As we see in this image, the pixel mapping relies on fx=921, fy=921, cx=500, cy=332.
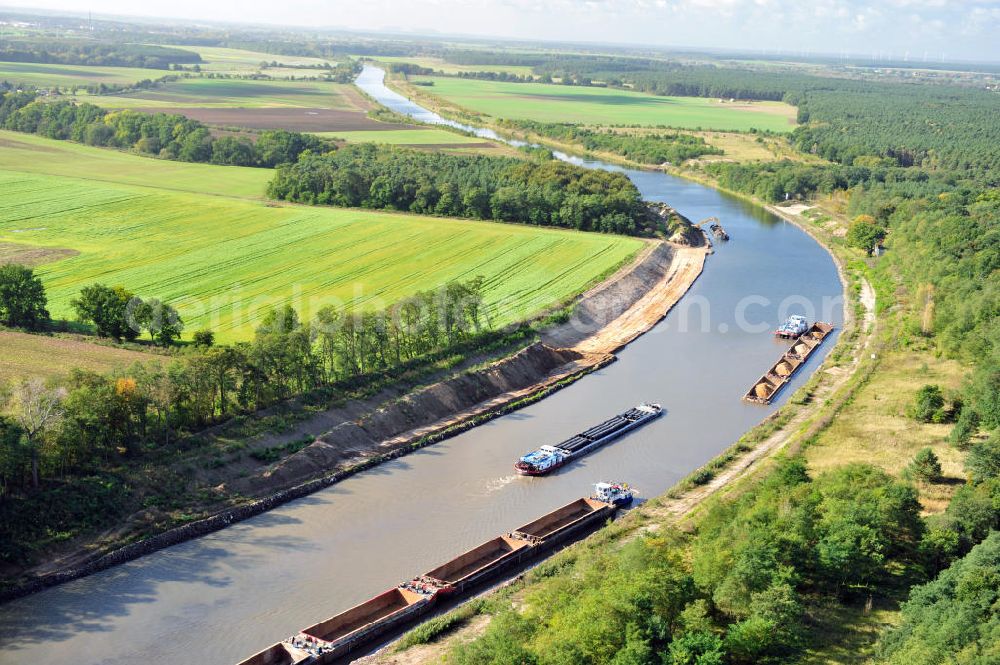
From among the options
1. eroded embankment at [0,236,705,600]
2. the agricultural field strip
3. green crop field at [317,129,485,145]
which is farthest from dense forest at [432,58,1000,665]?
green crop field at [317,129,485,145]

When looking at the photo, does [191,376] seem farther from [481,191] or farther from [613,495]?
[481,191]

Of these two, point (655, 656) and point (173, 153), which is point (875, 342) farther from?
point (173, 153)

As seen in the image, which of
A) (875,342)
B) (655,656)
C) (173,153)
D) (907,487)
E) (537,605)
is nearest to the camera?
(655,656)

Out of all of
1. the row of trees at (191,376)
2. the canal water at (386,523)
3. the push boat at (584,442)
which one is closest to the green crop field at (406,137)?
the canal water at (386,523)

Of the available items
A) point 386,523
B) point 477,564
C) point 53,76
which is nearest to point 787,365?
point 477,564

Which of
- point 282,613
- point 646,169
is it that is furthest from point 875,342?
point 646,169

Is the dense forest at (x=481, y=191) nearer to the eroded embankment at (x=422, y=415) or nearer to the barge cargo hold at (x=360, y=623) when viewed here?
the eroded embankment at (x=422, y=415)

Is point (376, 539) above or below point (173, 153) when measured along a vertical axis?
below
